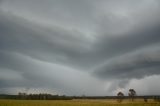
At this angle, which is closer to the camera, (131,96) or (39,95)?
(131,96)

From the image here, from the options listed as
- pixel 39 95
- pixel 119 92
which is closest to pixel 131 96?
pixel 119 92

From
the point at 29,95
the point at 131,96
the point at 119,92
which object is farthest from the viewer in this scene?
the point at 29,95

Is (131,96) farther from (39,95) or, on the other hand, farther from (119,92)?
(39,95)

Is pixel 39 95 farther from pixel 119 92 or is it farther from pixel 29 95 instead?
pixel 119 92

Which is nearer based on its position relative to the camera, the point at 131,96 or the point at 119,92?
the point at 119,92

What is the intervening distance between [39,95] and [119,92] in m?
72.2

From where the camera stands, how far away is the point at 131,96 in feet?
550

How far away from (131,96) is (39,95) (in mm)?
75986

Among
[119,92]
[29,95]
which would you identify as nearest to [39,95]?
[29,95]

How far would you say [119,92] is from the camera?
157 metres

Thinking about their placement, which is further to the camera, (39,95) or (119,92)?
(39,95)

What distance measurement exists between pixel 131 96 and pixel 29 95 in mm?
82679

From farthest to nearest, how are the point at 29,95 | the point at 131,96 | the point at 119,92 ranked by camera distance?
the point at 29,95 < the point at 131,96 < the point at 119,92

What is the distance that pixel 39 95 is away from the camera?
19600cm
